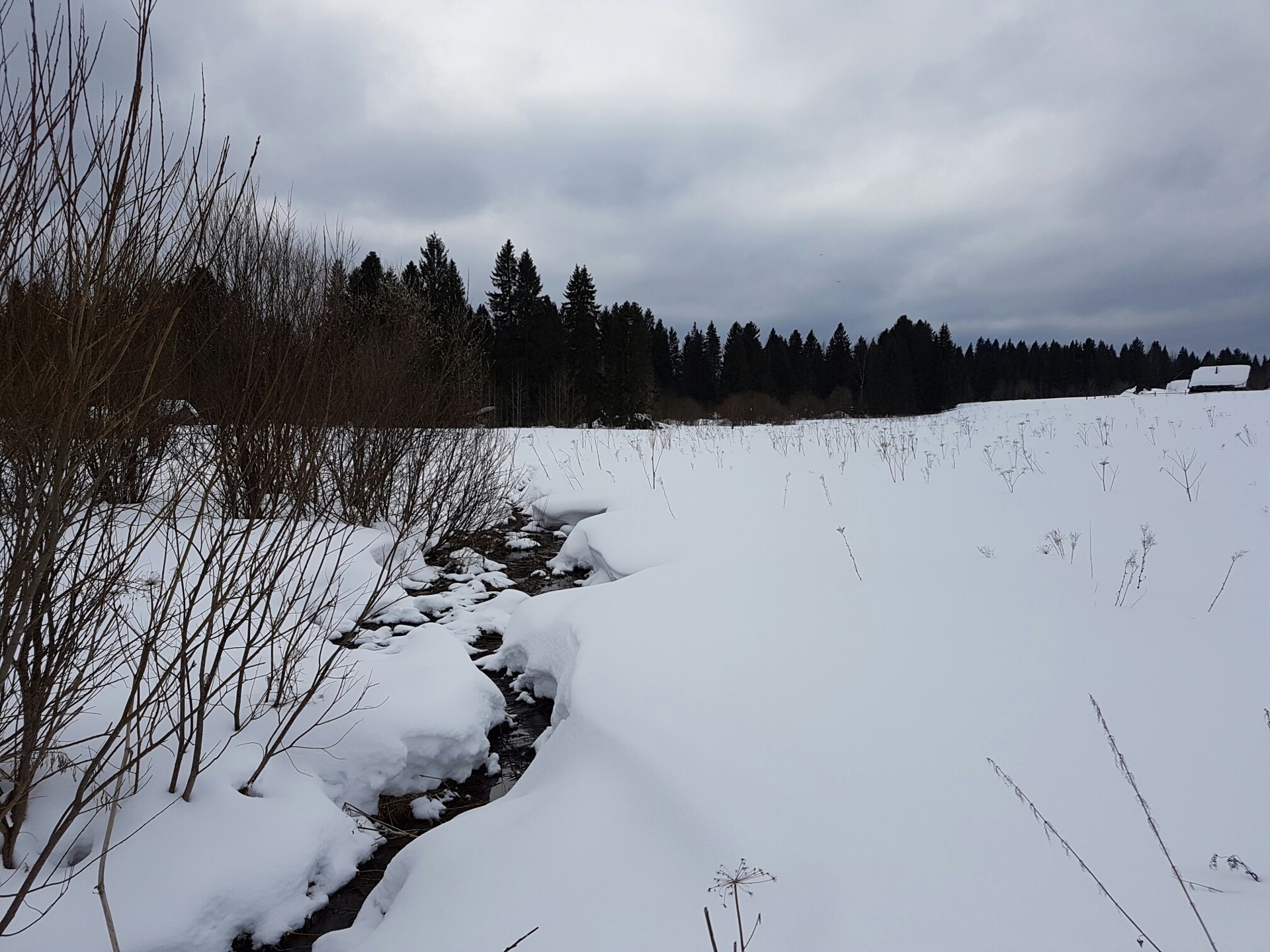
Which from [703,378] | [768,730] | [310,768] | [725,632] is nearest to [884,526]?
[725,632]

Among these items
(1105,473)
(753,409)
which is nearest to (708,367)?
(753,409)

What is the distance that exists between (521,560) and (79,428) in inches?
205

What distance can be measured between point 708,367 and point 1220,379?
2807 centimetres

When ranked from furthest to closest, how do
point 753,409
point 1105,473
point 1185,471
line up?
point 753,409, point 1105,473, point 1185,471

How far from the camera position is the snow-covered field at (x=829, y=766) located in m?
1.38

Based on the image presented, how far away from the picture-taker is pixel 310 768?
232 centimetres

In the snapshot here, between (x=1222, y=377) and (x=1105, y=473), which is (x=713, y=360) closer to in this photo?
(x=1222, y=377)

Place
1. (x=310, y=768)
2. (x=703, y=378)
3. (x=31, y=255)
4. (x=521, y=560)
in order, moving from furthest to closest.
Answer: (x=703, y=378), (x=521, y=560), (x=310, y=768), (x=31, y=255)

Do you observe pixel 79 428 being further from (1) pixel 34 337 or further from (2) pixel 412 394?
(2) pixel 412 394

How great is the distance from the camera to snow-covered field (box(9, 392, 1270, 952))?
4.52 ft

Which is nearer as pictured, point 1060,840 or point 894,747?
point 1060,840

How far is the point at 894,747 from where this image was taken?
1.86 meters

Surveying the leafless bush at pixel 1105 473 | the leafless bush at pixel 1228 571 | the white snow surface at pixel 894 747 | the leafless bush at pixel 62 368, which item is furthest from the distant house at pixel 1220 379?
the leafless bush at pixel 62 368

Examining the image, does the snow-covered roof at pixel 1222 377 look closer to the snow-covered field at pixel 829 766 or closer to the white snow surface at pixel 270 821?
the snow-covered field at pixel 829 766
